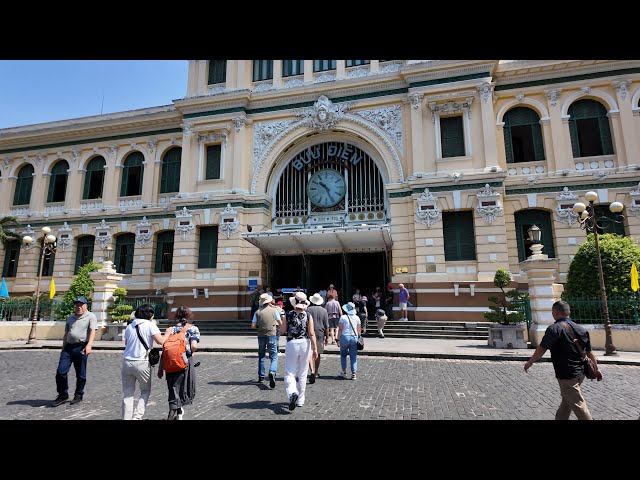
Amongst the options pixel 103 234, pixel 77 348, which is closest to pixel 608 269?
pixel 77 348

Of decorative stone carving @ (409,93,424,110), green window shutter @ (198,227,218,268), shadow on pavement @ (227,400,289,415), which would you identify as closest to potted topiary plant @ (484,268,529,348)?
shadow on pavement @ (227,400,289,415)

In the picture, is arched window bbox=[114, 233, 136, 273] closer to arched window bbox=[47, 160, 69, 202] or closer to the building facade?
the building facade

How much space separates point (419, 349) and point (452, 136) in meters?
11.5

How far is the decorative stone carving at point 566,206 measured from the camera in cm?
1736

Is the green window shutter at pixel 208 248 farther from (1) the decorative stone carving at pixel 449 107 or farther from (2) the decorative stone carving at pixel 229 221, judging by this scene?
(1) the decorative stone carving at pixel 449 107

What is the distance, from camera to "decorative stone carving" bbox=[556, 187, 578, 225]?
57.0 ft

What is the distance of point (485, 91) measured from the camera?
18156 mm

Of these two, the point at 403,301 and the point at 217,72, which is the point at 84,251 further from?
the point at 403,301

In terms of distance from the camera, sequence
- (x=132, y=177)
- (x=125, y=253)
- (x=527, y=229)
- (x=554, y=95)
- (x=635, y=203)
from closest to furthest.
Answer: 1. (x=635, y=203)
2. (x=527, y=229)
3. (x=554, y=95)
4. (x=125, y=253)
5. (x=132, y=177)

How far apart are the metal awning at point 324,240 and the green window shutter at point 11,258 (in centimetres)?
1836

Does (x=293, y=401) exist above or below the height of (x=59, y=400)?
above
